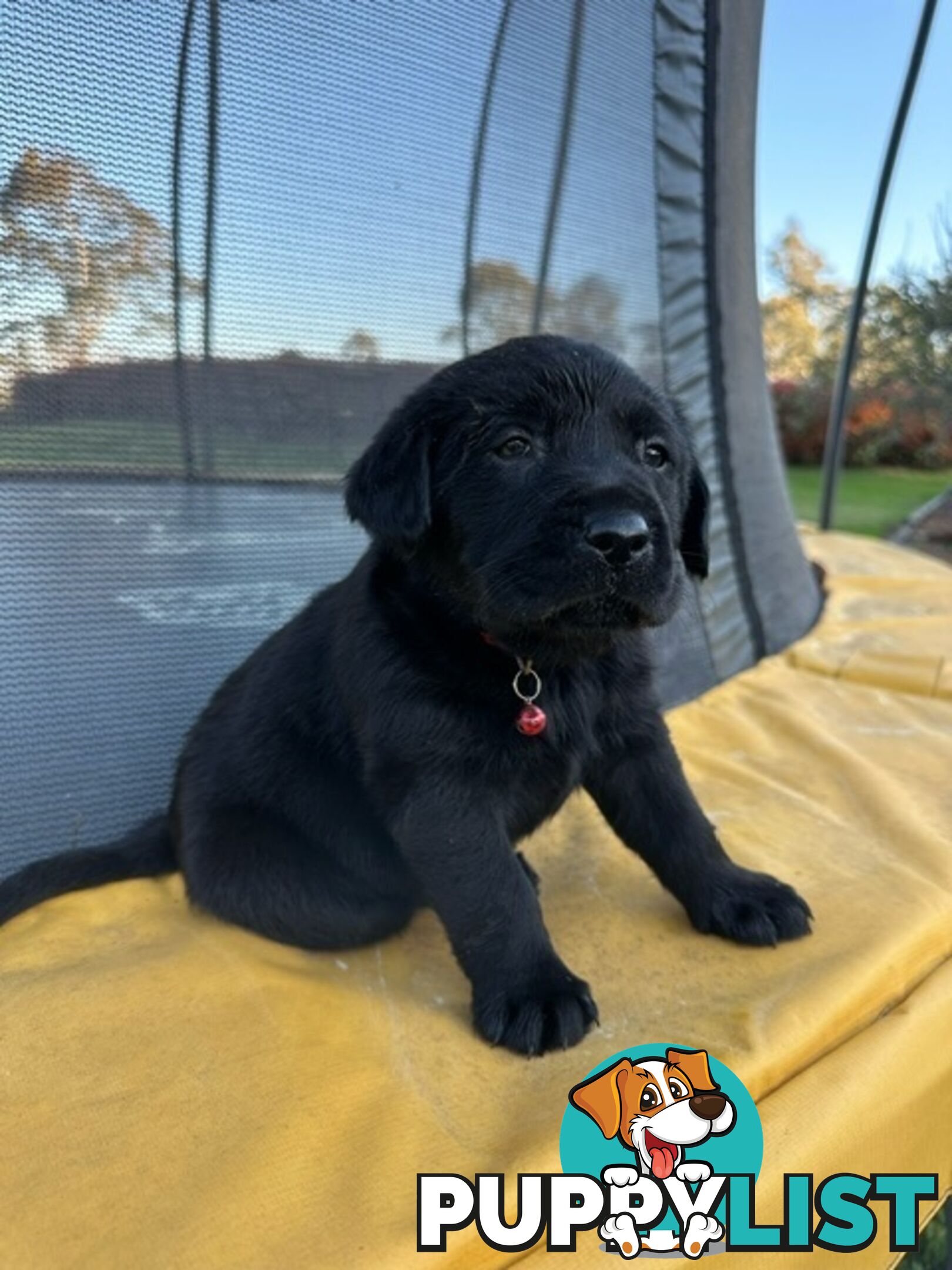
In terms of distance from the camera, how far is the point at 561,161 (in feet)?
10.8

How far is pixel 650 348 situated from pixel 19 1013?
2.91 m

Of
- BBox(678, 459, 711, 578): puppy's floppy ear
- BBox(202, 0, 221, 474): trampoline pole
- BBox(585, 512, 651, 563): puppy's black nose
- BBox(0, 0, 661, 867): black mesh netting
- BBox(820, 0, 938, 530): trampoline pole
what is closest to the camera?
BBox(585, 512, 651, 563): puppy's black nose

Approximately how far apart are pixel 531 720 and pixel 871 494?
12.1 meters

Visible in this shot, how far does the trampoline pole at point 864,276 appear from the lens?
5742 millimetres

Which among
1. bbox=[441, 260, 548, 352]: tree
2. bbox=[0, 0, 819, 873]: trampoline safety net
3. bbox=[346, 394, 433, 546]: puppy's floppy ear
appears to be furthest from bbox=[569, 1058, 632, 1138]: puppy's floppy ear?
bbox=[441, 260, 548, 352]: tree

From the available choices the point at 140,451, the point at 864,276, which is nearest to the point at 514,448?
the point at 140,451


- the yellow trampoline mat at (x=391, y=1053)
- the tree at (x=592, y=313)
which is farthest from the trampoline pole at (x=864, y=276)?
the yellow trampoline mat at (x=391, y=1053)

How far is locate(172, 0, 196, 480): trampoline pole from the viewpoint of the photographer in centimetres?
235

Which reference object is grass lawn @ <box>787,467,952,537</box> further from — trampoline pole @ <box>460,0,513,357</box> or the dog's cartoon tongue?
the dog's cartoon tongue

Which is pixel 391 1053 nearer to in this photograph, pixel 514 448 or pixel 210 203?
pixel 514 448

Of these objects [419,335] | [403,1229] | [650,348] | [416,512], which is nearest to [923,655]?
[650,348]

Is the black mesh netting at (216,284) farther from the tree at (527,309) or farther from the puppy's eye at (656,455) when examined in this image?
the puppy's eye at (656,455)

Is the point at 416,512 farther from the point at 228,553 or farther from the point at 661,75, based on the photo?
the point at 661,75

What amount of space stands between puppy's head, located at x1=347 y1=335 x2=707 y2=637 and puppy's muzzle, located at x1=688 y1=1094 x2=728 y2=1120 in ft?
2.40
